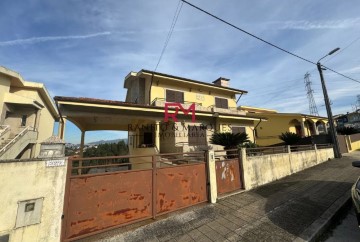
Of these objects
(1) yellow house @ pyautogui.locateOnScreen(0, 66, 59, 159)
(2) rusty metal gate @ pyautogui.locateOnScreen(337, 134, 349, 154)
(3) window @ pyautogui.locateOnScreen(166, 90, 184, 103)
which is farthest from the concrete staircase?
(2) rusty metal gate @ pyautogui.locateOnScreen(337, 134, 349, 154)

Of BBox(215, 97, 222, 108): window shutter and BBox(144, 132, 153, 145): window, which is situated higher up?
BBox(215, 97, 222, 108): window shutter

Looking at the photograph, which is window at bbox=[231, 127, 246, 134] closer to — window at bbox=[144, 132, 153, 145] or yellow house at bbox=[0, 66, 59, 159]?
window at bbox=[144, 132, 153, 145]

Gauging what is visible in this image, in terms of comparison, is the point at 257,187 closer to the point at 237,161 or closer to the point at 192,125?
the point at 237,161

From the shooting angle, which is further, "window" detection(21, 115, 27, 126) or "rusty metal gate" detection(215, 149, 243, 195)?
"window" detection(21, 115, 27, 126)

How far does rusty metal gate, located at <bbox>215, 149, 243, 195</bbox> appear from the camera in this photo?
7075 mm

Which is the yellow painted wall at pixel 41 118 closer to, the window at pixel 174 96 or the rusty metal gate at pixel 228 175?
the window at pixel 174 96

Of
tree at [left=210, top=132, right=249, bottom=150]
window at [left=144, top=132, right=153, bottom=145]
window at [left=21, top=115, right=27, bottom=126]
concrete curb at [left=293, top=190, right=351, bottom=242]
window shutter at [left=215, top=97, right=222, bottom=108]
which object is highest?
window shutter at [left=215, top=97, right=222, bottom=108]

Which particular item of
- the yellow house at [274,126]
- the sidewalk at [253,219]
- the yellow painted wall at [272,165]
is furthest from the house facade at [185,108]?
the yellow house at [274,126]

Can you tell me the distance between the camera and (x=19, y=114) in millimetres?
16344

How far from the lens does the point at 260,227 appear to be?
4.68m

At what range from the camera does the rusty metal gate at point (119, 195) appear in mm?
4203

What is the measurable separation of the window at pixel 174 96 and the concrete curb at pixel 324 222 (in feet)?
36.3

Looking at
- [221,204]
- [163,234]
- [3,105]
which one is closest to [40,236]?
[163,234]

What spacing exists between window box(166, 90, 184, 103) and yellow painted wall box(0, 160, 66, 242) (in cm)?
1065
